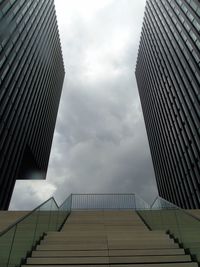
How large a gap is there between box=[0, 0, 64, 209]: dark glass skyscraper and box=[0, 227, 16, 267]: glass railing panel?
80.4 ft

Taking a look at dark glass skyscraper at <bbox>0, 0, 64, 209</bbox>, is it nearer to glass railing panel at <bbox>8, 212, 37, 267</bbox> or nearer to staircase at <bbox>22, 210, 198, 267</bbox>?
staircase at <bbox>22, 210, 198, 267</bbox>

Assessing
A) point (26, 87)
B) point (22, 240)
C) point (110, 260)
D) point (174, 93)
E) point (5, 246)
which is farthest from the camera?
point (174, 93)

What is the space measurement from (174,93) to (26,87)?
2046 centimetres

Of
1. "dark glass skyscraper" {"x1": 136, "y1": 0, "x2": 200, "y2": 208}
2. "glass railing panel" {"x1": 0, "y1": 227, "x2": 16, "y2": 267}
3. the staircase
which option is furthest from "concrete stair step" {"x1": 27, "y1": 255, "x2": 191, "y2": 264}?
"dark glass skyscraper" {"x1": 136, "y1": 0, "x2": 200, "y2": 208}

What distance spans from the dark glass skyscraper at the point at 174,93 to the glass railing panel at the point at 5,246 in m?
28.5

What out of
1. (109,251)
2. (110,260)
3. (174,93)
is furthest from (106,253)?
(174,93)

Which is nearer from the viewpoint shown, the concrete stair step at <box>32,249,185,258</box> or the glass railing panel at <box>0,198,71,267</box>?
the glass railing panel at <box>0,198,71,267</box>

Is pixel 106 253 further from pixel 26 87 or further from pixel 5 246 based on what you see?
pixel 26 87

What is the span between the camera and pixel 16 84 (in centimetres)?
3303

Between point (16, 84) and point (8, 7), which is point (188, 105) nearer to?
point (16, 84)

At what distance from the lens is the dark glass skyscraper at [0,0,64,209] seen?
29938 mm

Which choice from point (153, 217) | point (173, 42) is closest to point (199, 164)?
point (173, 42)

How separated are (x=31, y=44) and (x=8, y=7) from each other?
27.9 feet

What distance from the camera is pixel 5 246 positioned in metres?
5.86
